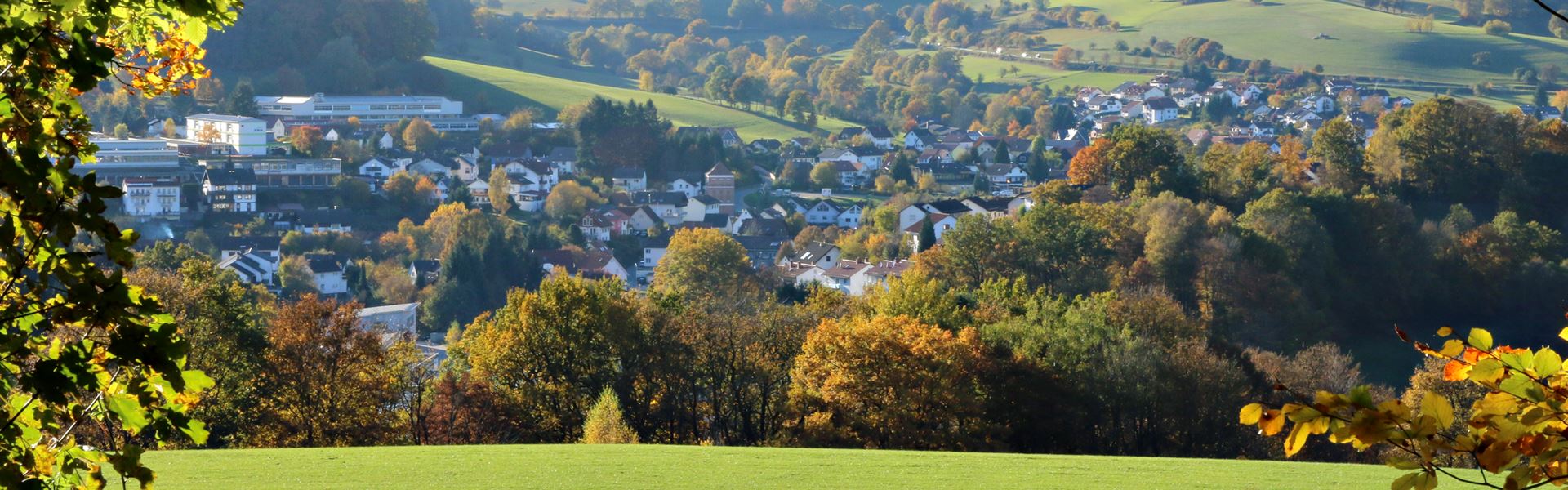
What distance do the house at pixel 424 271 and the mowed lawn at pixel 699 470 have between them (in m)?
39.6

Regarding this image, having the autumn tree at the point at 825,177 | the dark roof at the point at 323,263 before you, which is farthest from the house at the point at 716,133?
the dark roof at the point at 323,263

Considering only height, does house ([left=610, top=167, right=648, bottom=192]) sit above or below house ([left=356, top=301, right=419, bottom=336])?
below

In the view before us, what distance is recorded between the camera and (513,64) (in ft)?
355

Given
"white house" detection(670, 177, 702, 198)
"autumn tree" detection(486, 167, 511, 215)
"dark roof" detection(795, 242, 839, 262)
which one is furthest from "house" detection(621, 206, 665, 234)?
"dark roof" detection(795, 242, 839, 262)

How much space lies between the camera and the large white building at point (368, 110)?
8088cm

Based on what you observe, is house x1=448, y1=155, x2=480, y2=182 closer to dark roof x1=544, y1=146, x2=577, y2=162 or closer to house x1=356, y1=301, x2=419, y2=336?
dark roof x1=544, y1=146, x2=577, y2=162

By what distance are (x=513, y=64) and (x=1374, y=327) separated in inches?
3142

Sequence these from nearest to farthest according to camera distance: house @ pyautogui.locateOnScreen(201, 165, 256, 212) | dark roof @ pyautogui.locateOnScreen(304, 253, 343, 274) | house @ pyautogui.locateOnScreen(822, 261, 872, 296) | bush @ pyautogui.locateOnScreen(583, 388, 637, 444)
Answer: bush @ pyautogui.locateOnScreen(583, 388, 637, 444) → house @ pyautogui.locateOnScreen(822, 261, 872, 296) → dark roof @ pyautogui.locateOnScreen(304, 253, 343, 274) → house @ pyautogui.locateOnScreen(201, 165, 256, 212)

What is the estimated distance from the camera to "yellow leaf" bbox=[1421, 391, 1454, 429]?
223 cm

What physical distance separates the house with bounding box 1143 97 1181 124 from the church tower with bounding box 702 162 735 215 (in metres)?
30.0

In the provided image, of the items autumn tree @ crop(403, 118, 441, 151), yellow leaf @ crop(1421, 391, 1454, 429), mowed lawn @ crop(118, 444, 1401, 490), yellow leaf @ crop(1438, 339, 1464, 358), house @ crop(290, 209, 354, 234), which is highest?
yellow leaf @ crop(1438, 339, 1464, 358)

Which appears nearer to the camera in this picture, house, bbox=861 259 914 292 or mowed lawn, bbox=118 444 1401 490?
mowed lawn, bbox=118 444 1401 490

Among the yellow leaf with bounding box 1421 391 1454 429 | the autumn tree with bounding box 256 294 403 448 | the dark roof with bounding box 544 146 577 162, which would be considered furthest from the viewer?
the dark roof with bounding box 544 146 577 162

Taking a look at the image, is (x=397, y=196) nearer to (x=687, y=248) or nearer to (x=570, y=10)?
(x=687, y=248)
